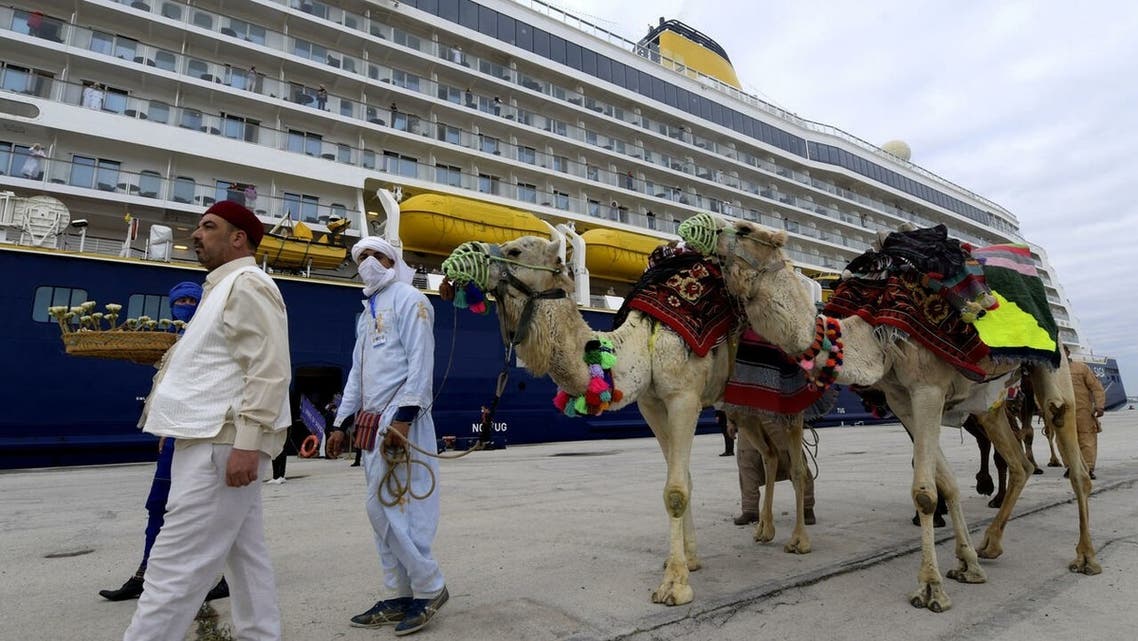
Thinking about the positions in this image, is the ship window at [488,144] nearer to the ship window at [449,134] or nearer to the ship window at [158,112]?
the ship window at [449,134]

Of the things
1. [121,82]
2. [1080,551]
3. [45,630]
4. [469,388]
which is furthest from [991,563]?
[121,82]

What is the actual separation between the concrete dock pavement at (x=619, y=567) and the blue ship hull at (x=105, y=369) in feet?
12.9

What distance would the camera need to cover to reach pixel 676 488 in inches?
106

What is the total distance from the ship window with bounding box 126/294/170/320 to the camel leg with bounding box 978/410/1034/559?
12059 millimetres

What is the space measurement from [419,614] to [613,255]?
50.8ft

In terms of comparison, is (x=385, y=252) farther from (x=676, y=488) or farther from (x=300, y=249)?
(x=300, y=249)

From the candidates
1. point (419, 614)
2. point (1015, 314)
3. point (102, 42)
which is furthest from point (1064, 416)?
point (102, 42)

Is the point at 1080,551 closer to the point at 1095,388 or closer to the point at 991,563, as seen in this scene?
the point at 991,563

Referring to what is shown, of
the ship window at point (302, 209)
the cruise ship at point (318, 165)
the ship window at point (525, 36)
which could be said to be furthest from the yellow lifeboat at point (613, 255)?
the ship window at point (525, 36)

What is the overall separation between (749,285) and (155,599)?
2.71m

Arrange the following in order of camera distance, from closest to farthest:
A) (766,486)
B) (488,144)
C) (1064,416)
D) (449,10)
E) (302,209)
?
(1064,416)
(766,486)
(302,209)
(488,144)
(449,10)

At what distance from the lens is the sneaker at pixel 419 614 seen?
7.47 ft

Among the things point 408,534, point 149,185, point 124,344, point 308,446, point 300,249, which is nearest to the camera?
point 408,534

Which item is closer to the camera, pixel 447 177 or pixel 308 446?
pixel 308 446
